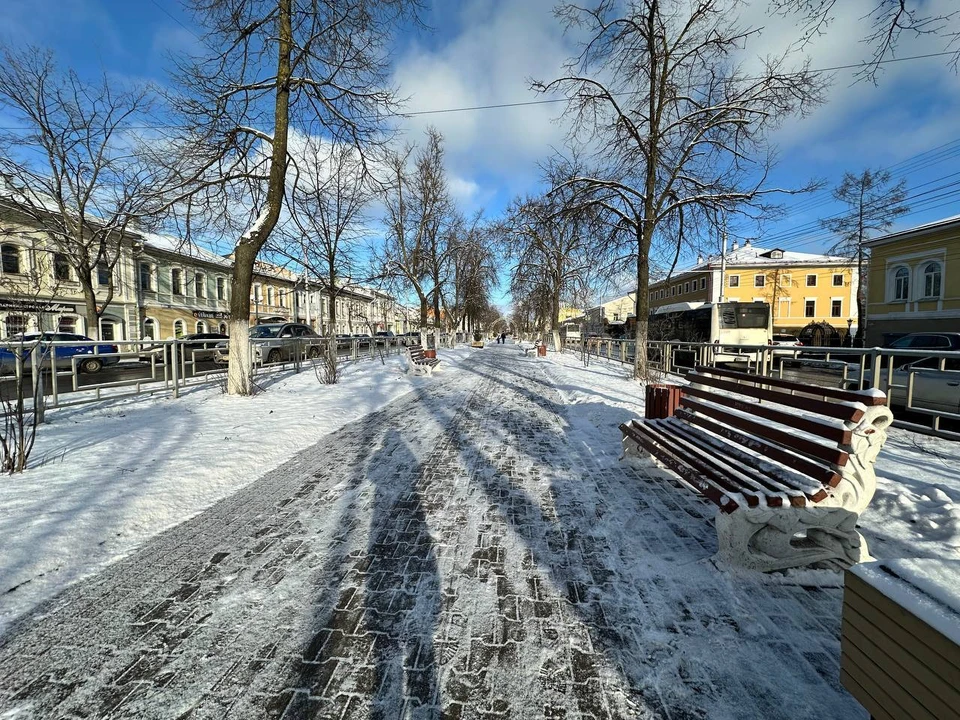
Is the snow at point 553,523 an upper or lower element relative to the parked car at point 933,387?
lower

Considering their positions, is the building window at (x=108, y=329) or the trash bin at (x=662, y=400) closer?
the trash bin at (x=662, y=400)

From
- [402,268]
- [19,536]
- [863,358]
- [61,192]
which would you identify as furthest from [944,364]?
[61,192]

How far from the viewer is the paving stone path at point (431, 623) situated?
1.77 meters

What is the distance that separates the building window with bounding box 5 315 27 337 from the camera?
5.36 metres

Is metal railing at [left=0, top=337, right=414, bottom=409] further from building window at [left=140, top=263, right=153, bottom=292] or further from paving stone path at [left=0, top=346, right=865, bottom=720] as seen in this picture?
building window at [left=140, top=263, right=153, bottom=292]

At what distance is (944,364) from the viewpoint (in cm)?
612

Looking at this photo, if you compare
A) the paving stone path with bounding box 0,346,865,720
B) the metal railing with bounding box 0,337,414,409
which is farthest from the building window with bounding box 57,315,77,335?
the paving stone path with bounding box 0,346,865,720

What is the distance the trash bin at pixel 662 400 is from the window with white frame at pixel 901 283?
32.9 metres

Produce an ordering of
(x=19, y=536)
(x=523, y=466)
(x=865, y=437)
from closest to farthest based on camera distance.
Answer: (x=865, y=437), (x=19, y=536), (x=523, y=466)

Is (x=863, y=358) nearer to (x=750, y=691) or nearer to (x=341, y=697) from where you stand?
(x=750, y=691)

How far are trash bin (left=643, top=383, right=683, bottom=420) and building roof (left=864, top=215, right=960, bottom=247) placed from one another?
3167 centimetres

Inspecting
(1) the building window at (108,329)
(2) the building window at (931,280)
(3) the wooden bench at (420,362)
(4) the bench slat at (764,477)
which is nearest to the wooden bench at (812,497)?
(4) the bench slat at (764,477)

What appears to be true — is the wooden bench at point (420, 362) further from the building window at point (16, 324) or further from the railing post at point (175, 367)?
the building window at point (16, 324)

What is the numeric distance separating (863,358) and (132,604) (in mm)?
8675
